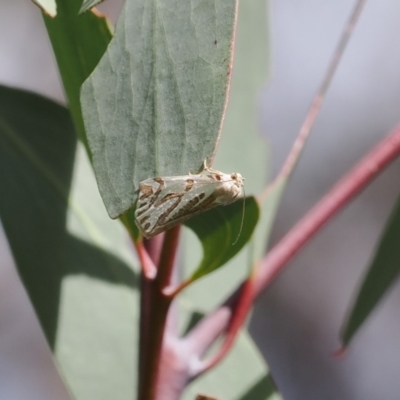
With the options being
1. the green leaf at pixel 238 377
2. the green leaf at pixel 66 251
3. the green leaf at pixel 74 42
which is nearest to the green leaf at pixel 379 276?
the green leaf at pixel 238 377

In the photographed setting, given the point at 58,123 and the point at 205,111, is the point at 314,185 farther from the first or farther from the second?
the point at 205,111

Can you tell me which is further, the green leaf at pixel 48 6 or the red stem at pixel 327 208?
the red stem at pixel 327 208

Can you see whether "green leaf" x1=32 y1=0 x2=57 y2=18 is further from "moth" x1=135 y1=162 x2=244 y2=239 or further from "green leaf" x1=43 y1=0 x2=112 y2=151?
"moth" x1=135 y1=162 x2=244 y2=239

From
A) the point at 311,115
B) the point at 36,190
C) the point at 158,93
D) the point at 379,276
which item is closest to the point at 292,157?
the point at 311,115

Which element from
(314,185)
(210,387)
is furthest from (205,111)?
(314,185)

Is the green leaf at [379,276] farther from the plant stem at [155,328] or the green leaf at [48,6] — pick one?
the green leaf at [48,6]

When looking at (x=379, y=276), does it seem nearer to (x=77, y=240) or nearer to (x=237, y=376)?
(x=237, y=376)
